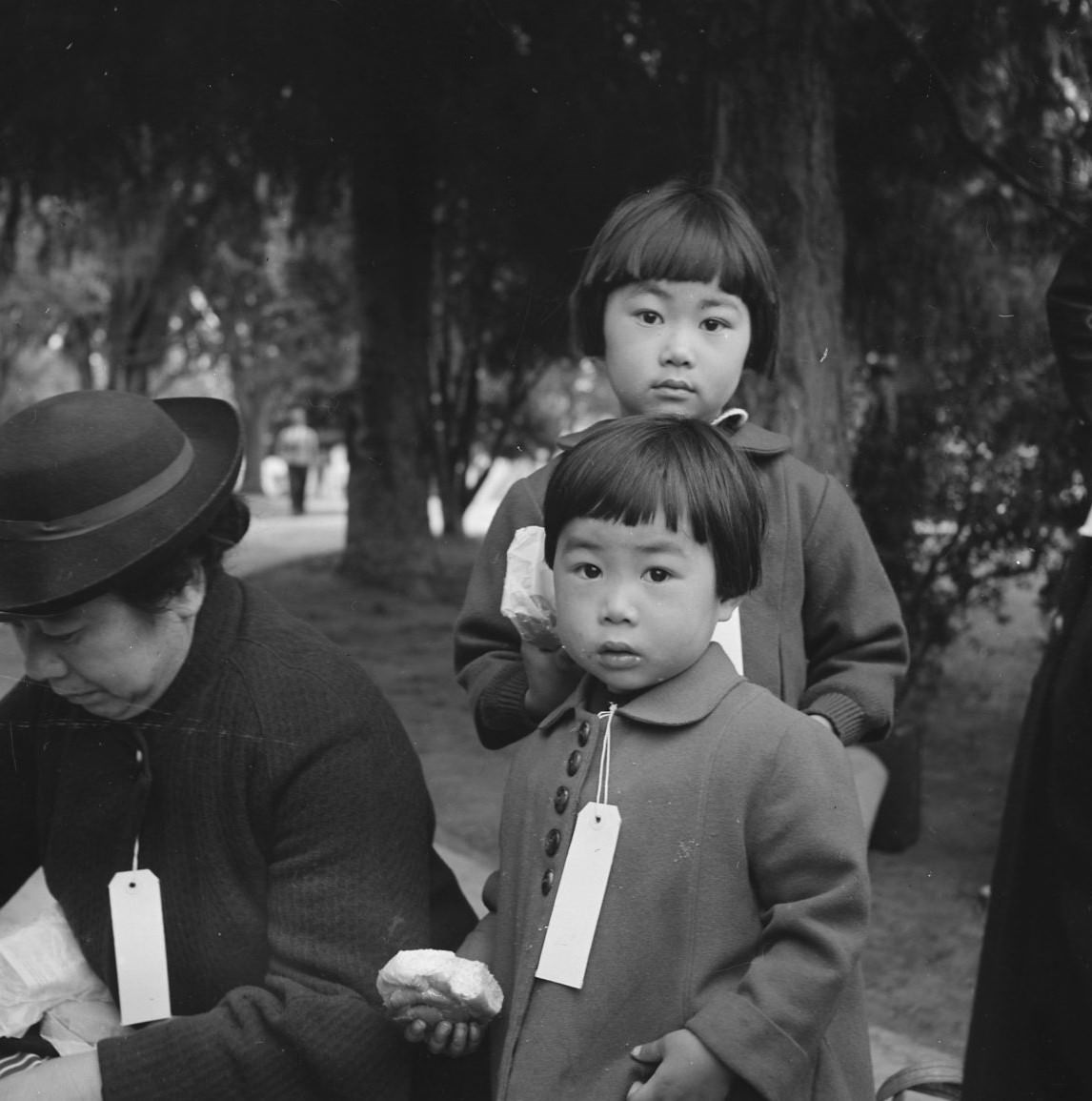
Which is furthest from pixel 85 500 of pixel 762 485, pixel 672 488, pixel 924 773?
pixel 924 773

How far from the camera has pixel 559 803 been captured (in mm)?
1771

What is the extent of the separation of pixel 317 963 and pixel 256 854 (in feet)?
0.59

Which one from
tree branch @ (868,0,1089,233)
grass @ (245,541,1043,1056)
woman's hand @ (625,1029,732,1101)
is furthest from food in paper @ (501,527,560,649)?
grass @ (245,541,1043,1056)

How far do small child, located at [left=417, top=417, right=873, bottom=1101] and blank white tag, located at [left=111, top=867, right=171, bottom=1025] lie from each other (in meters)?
Answer: 0.44

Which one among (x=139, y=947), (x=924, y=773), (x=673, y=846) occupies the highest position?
(x=673, y=846)

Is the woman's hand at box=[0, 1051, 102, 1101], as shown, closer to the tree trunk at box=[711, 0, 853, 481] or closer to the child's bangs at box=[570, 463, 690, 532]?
the child's bangs at box=[570, 463, 690, 532]

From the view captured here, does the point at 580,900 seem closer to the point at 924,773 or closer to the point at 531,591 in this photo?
the point at 531,591

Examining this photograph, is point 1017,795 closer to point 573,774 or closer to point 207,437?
point 573,774

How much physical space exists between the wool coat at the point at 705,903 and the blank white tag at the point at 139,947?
1.76 ft

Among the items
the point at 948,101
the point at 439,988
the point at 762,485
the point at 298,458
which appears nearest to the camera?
the point at 439,988

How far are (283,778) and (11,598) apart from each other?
1.41ft

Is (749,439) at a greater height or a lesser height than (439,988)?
greater

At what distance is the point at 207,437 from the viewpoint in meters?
2.13

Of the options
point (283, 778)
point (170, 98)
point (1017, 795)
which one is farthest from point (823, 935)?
point (170, 98)
